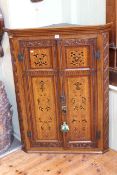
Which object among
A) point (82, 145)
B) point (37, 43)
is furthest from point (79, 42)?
point (82, 145)

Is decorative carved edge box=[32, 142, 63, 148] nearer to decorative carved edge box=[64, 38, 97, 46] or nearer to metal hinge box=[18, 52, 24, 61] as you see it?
metal hinge box=[18, 52, 24, 61]

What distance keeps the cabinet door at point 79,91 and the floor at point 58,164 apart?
0.14 meters

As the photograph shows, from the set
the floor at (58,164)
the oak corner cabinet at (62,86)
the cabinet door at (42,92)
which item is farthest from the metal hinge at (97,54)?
the floor at (58,164)

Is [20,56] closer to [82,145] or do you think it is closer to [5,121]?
[5,121]

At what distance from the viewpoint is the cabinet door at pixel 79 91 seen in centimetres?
238

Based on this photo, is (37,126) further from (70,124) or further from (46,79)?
(46,79)

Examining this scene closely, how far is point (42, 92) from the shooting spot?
2.57 metres

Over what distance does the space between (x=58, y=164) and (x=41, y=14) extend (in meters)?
1.43

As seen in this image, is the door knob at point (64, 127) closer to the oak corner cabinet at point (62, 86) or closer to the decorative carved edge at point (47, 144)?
the oak corner cabinet at point (62, 86)

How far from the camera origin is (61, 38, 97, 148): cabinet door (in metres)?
2.38

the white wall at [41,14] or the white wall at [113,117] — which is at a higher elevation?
the white wall at [41,14]

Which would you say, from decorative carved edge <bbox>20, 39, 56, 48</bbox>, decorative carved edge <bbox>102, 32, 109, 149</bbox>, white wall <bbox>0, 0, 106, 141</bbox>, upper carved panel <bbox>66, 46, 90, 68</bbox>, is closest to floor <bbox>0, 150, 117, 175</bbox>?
decorative carved edge <bbox>102, 32, 109, 149</bbox>

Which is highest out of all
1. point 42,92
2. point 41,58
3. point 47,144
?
point 41,58

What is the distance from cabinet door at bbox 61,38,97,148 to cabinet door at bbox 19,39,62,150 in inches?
3.6
